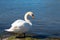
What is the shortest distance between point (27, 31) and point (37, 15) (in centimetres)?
526

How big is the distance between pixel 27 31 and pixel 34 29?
143cm

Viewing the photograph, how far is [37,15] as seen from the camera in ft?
56.1

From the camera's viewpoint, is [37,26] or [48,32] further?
[37,26]

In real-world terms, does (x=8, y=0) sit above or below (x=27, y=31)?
above

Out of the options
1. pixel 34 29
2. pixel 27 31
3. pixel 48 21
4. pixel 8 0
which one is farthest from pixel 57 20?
pixel 8 0

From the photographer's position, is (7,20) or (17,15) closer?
(7,20)

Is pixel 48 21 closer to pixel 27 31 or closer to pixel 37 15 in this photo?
pixel 37 15

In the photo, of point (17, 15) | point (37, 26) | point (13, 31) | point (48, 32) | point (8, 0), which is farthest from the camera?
point (8, 0)

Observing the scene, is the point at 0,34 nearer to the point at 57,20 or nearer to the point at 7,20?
the point at 7,20

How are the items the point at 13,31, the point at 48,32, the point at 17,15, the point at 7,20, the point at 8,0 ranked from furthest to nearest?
the point at 8,0
the point at 17,15
the point at 7,20
the point at 48,32
the point at 13,31

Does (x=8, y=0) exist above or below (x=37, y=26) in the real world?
above

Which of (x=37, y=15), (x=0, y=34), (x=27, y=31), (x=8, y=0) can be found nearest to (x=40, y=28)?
(x=27, y=31)

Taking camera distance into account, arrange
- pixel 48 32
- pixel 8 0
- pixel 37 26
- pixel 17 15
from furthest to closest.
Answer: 1. pixel 8 0
2. pixel 17 15
3. pixel 37 26
4. pixel 48 32

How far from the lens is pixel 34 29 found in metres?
A: 13.3
